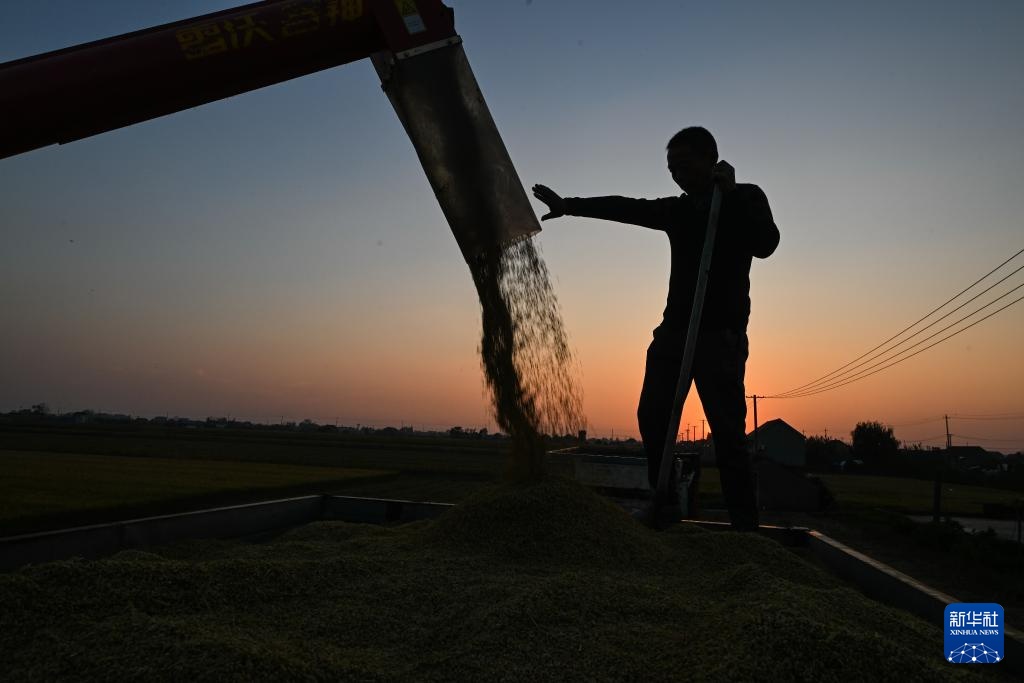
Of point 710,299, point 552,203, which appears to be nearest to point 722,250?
point 710,299

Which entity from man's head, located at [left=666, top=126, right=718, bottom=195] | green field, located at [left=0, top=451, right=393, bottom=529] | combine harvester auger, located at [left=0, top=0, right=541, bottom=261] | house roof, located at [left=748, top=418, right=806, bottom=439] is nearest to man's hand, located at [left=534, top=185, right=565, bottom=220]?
man's head, located at [left=666, top=126, right=718, bottom=195]

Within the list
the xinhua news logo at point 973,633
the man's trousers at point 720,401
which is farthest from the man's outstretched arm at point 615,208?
the xinhua news logo at point 973,633

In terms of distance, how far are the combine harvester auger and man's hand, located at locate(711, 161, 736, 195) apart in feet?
3.53

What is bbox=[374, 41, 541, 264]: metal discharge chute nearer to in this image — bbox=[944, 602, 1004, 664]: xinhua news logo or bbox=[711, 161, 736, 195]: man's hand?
bbox=[711, 161, 736, 195]: man's hand

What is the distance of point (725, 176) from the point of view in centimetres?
294

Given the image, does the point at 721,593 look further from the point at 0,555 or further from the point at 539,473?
the point at 0,555

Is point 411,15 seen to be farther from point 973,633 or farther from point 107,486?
point 107,486

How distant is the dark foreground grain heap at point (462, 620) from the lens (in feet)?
3.83

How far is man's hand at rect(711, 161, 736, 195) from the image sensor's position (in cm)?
295

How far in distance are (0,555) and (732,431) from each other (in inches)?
112

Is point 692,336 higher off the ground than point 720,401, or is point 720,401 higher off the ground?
point 692,336

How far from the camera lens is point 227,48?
2057mm

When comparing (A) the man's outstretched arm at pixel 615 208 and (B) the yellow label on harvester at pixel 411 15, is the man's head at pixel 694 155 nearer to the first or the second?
(A) the man's outstretched arm at pixel 615 208

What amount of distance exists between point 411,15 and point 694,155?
1.62 m
